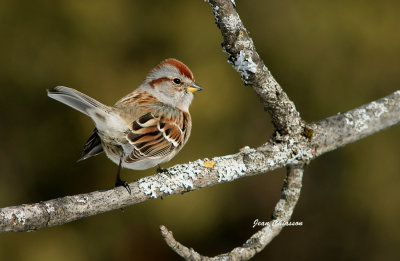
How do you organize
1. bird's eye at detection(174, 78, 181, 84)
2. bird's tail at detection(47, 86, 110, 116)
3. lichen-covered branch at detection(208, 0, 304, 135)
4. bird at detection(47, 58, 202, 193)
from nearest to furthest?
lichen-covered branch at detection(208, 0, 304, 135)
bird's tail at detection(47, 86, 110, 116)
bird at detection(47, 58, 202, 193)
bird's eye at detection(174, 78, 181, 84)

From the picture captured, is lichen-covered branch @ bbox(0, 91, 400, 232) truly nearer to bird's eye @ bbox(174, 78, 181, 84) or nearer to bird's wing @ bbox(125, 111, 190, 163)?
bird's wing @ bbox(125, 111, 190, 163)

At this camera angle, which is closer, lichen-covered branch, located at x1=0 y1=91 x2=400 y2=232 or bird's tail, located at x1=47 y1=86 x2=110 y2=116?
lichen-covered branch, located at x1=0 y1=91 x2=400 y2=232

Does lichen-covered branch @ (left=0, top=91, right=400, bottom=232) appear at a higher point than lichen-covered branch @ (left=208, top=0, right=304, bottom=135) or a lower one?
lower

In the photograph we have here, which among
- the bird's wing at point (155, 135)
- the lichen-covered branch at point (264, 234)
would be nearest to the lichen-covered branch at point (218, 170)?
the lichen-covered branch at point (264, 234)

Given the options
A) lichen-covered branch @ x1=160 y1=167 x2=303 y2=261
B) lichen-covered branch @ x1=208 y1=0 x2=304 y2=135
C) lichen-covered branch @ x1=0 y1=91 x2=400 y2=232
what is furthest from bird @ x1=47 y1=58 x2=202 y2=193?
lichen-covered branch @ x1=208 y1=0 x2=304 y2=135

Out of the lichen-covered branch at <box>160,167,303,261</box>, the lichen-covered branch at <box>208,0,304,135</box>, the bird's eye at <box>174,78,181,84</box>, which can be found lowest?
the lichen-covered branch at <box>160,167,303,261</box>

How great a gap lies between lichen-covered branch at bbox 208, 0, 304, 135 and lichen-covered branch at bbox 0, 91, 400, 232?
0.51ft

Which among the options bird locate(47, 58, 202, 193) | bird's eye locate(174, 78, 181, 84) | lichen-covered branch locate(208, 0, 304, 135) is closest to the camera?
lichen-covered branch locate(208, 0, 304, 135)

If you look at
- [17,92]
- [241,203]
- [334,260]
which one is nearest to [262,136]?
[241,203]

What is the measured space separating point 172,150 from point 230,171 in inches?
26.5

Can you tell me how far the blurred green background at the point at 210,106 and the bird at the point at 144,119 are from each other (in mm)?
983

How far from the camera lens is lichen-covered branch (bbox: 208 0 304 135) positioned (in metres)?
2.61

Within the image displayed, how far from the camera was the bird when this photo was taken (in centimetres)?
305

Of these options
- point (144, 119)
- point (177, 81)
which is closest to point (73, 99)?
point (144, 119)
